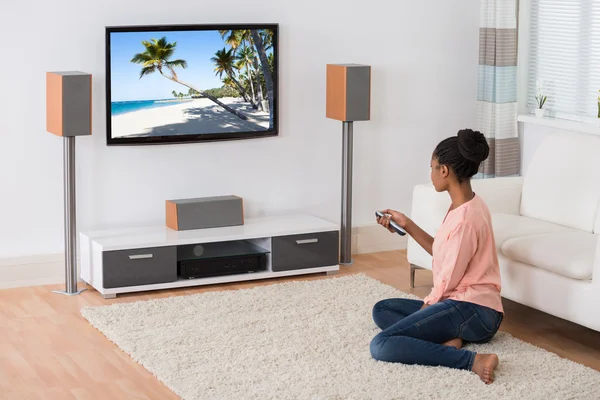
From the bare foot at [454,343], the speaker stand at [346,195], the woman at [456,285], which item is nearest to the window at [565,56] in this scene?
the speaker stand at [346,195]

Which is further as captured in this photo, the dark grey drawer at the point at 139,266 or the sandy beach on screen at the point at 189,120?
the sandy beach on screen at the point at 189,120

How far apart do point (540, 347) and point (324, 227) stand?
5.54 feet

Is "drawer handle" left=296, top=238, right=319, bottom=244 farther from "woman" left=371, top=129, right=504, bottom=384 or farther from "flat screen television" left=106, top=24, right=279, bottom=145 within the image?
"woman" left=371, top=129, right=504, bottom=384

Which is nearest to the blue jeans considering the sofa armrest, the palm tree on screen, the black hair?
the black hair

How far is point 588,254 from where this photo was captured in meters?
4.25

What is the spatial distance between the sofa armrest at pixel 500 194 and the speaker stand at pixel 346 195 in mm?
854

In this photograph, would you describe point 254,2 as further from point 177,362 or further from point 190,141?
point 177,362

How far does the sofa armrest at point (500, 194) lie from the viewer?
5.24m

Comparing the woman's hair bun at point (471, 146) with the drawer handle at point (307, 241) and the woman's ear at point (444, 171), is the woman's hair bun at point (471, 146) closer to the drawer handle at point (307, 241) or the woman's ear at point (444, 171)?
the woman's ear at point (444, 171)

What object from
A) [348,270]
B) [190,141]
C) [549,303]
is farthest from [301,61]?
[549,303]

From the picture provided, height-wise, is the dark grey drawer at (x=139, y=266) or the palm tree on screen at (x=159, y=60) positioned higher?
the palm tree on screen at (x=159, y=60)

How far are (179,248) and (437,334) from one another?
1904mm

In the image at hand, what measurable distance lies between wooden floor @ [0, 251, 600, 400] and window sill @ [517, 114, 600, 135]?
1.45 meters

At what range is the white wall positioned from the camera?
5191 mm
